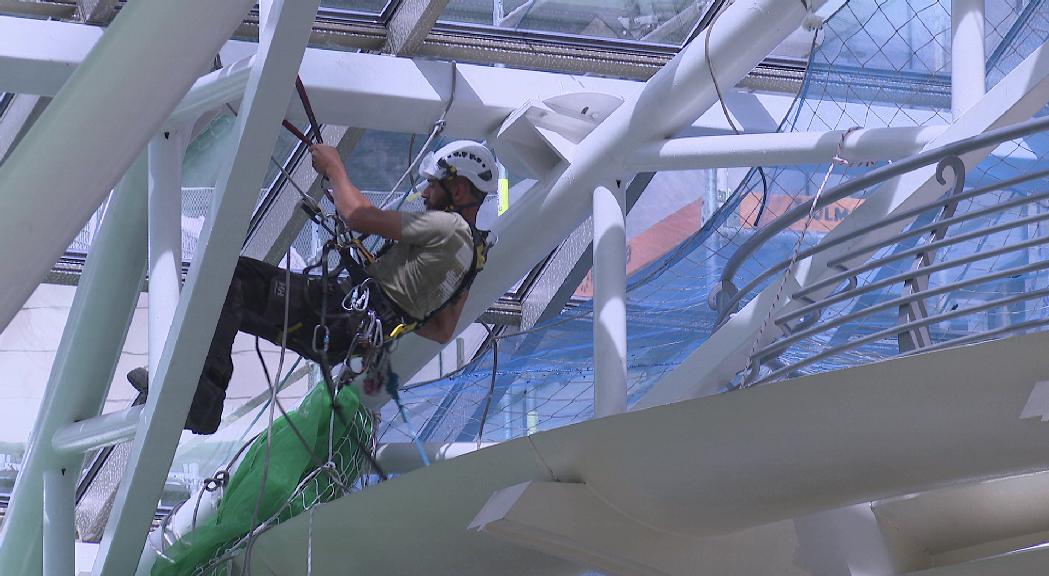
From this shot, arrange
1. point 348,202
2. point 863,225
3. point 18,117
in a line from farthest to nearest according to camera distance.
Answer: point 18,117 < point 348,202 < point 863,225

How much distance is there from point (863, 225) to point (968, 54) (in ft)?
2.44

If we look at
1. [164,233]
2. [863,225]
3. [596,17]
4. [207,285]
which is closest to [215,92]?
[164,233]

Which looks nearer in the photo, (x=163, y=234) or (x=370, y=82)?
(x=163, y=234)

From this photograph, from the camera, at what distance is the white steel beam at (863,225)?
18.4 feet

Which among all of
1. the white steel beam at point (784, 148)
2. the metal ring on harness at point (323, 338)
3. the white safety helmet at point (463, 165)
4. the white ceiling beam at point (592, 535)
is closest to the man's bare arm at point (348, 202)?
the metal ring on harness at point (323, 338)

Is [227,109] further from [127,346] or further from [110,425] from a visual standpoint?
[127,346]

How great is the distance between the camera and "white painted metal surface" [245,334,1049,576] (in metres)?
4.44

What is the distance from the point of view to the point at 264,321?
6652mm

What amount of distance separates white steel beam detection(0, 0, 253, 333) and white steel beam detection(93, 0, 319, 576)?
0.98 metres

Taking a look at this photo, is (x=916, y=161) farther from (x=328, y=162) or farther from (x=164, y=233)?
(x=164, y=233)

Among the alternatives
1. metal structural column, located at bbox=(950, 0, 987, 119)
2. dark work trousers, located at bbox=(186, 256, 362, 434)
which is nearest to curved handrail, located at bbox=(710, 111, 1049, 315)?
metal structural column, located at bbox=(950, 0, 987, 119)

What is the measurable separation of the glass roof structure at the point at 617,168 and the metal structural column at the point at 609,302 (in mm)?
126

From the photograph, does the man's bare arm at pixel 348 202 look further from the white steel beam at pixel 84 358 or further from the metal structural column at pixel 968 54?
the metal structural column at pixel 968 54

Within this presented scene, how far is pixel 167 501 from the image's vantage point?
1125 centimetres
